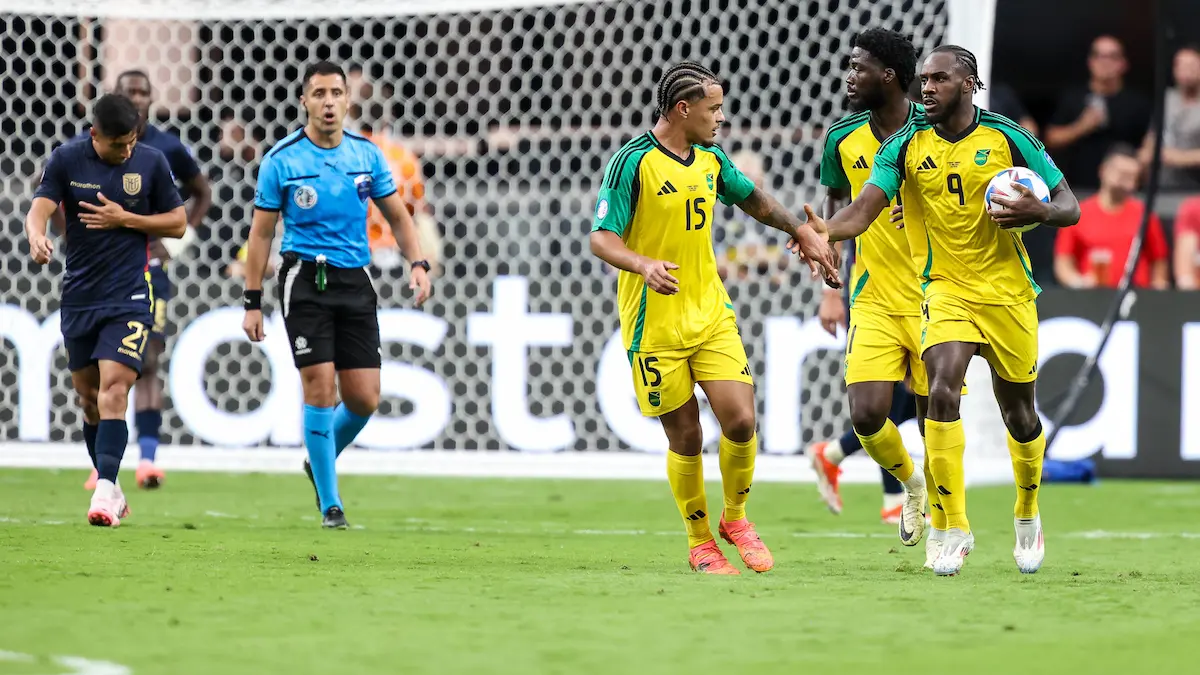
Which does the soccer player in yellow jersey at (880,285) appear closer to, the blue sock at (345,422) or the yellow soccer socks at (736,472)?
the yellow soccer socks at (736,472)

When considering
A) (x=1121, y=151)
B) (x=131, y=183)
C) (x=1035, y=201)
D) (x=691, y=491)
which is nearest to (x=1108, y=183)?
(x=1121, y=151)

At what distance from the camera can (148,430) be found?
413 inches

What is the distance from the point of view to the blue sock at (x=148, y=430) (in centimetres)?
1042

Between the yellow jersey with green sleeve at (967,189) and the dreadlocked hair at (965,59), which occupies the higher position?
the dreadlocked hair at (965,59)

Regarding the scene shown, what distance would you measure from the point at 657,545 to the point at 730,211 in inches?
191

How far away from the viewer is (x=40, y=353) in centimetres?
1191

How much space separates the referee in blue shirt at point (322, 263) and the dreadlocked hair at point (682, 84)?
2240 millimetres

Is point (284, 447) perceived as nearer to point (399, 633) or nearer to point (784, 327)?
point (784, 327)

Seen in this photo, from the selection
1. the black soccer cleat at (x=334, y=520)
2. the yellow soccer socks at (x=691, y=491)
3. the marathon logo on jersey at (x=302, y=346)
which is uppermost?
the marathon logo on jersey at (x=302, y=346)

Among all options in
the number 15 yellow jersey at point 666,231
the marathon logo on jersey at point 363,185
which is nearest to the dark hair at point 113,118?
the marathon logo on jersey at point 363,185

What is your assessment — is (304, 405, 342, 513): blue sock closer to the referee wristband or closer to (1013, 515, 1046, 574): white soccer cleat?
the referee wristband

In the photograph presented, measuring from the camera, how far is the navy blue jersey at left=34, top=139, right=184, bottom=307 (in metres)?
8.33

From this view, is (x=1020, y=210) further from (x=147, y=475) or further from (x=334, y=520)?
(x=147, y=475)

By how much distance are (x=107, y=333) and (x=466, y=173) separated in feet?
17.3
